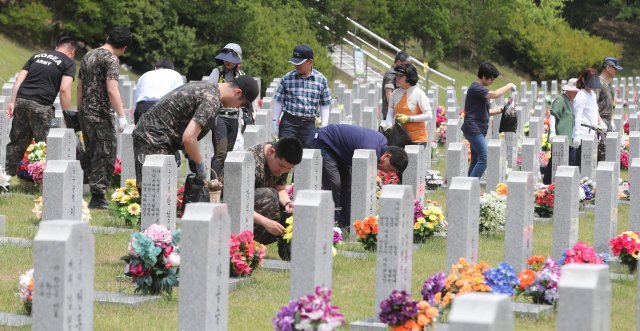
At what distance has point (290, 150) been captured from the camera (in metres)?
10.8

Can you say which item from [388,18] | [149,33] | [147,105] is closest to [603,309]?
[147,105]

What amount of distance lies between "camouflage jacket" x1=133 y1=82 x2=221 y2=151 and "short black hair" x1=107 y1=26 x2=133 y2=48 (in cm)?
194

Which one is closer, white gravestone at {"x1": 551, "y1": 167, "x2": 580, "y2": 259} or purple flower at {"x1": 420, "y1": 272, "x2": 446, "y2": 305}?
purple flower at {"x1": 420, "y1": 272, "x2": 446, "y2": 305}

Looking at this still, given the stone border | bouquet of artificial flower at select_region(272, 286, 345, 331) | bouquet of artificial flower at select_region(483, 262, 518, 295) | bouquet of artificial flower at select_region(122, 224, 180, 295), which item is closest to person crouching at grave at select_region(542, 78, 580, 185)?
bouquet of artificial flower at select_region(483, 262, 518, 295)

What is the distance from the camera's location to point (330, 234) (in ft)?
27.0

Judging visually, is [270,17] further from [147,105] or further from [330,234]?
[330,234]

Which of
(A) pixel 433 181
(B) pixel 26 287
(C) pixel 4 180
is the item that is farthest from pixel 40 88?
(B) pixel 26 287

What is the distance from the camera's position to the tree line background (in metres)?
31.2

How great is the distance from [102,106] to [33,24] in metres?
18.0

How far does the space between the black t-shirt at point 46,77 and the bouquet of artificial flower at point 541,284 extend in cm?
688

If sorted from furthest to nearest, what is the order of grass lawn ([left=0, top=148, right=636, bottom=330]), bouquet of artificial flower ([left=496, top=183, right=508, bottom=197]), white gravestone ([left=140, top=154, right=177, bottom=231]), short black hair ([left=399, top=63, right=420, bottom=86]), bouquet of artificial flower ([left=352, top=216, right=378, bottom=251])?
short black hair ([left=399, top=63, right=420, bottom=86]) → bouquet of artificial flower ([left=496, top=183, right=508, bottom=197]) → bouquet of artificial flower ([left=352, top=216, right=378, bottom=251]) → white gravestone ([left=140, top=154, right=177, bottom=231]) → grass lawn ([left=0, top=148, right=636, bottom=330])

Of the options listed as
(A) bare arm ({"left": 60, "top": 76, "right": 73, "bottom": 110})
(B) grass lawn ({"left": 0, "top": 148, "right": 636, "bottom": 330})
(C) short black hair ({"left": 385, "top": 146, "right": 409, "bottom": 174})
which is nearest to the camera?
(B) grass lawn ({"left": 0, "top": 148, "right": 636, "bottom": 330})

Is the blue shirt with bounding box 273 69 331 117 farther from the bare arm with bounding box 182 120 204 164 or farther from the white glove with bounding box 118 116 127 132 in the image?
the bare arm with bounding box 182 120 204 164

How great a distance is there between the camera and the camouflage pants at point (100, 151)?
1373cm
